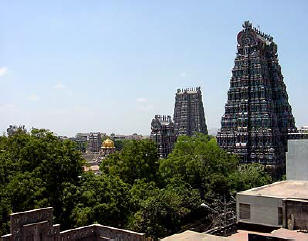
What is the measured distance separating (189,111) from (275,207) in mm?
79641

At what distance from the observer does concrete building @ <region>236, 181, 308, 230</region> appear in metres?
19.5

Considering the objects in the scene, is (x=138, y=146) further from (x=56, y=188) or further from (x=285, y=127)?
(x=285, y=127)

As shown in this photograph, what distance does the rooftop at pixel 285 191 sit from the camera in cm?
2160

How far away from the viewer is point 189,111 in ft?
329

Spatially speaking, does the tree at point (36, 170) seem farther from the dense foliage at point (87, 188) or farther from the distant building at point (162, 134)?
the distant building at point (162, 134)

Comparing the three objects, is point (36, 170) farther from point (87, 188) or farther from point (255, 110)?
point (255, 110)

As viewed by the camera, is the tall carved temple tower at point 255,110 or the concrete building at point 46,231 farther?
the tall carved temple tower at point 255,110

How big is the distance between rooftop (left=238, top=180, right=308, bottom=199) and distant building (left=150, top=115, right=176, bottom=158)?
55972mm

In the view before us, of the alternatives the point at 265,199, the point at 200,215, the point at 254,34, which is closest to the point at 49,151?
the point at 265,199

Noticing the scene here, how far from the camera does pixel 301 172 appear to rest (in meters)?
27.4

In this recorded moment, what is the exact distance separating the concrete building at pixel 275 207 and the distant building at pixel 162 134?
57625mm

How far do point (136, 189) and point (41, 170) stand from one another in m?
9.06

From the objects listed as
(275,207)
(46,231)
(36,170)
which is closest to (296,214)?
(275,207)

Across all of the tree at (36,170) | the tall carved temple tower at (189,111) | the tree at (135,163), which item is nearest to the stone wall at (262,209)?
the tree at (36,170)
